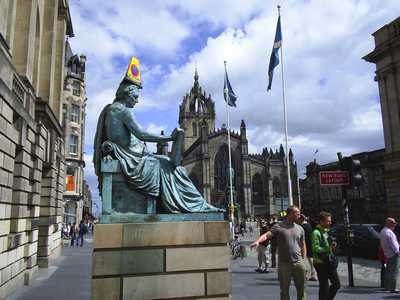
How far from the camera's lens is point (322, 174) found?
10.6 metres

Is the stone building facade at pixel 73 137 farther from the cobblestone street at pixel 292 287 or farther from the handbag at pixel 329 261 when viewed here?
the handbag at pixel 329 261

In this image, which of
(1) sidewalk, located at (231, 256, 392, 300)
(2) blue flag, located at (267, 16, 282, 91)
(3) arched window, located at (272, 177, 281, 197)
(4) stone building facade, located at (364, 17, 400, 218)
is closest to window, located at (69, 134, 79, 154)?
(2) blue flag, located at (267, 16, 282, 91)

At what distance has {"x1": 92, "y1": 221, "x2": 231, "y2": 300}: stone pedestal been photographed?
4.96 meters

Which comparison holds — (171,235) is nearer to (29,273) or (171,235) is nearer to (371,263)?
(29,273)

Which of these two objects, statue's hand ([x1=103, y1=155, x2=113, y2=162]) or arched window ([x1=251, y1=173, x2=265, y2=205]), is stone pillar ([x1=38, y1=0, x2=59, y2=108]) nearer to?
statue's hand ([x1=103, y1=155, x2=113, y2=162])

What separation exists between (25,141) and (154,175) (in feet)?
22.8

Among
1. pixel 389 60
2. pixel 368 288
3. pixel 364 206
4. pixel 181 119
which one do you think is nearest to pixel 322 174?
pixel 368 288

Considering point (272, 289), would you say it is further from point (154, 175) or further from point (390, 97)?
point (390, 97)

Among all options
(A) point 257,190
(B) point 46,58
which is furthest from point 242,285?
(A) point 257,190

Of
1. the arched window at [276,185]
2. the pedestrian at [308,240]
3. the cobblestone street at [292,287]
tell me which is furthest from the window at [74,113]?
the arched window at [276,185]

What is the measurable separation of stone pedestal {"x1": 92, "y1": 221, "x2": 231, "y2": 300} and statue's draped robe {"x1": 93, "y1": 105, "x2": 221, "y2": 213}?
436 millimetres

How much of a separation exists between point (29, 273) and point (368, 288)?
960 centimetres

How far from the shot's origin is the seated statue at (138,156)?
18.2 feet

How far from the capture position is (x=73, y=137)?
42469mm
